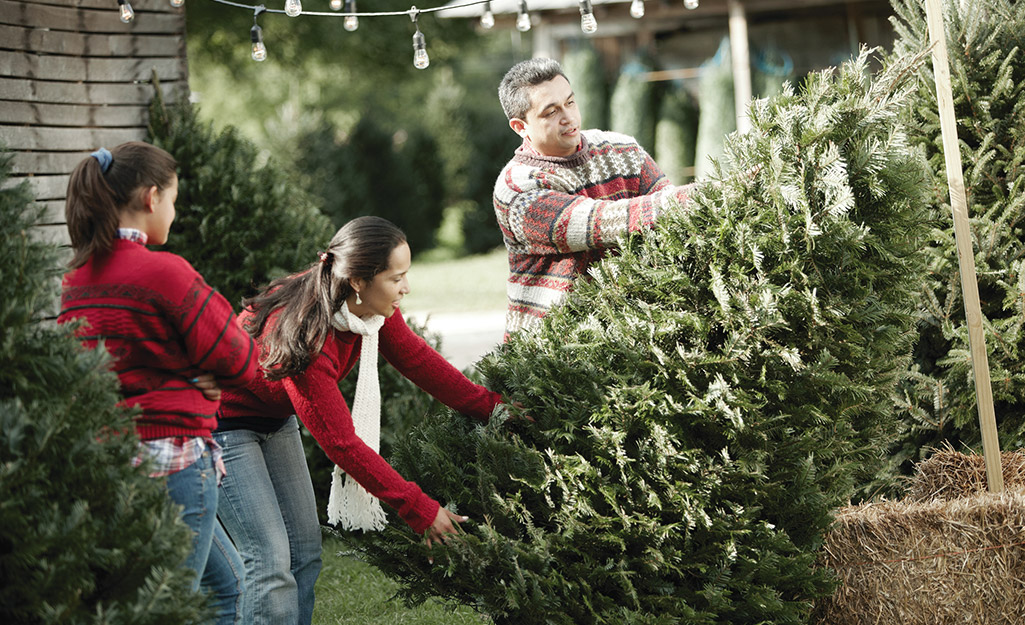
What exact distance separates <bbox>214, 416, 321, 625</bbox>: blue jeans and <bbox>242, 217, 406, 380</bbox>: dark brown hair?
375 mm

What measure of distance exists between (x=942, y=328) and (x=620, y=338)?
2054mm

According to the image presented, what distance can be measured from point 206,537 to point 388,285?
90 centimetres

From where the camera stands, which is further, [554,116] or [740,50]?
[740,50]

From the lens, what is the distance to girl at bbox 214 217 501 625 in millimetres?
3008

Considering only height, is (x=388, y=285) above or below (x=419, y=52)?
below

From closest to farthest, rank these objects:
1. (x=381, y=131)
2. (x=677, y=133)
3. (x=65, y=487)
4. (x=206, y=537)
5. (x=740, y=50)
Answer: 1. (x=65, y=487)
2. (x=206, y=537)
3. (x=740, y=50)
4. (x=677, y=133)
5. (x=381, y=131)

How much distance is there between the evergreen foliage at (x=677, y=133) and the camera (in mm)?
14633

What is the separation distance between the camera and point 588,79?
1474 centimetres

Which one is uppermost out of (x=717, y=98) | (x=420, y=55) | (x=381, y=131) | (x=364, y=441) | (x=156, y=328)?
(x=381, y=131)

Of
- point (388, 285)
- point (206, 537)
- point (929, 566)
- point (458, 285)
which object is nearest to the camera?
point (206, 537)

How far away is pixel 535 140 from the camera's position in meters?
3.65

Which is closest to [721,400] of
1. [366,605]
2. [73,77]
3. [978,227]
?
[978,227]

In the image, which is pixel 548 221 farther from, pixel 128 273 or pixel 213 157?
pixel 213 157

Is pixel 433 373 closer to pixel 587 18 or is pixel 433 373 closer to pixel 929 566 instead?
pixel 587 18
